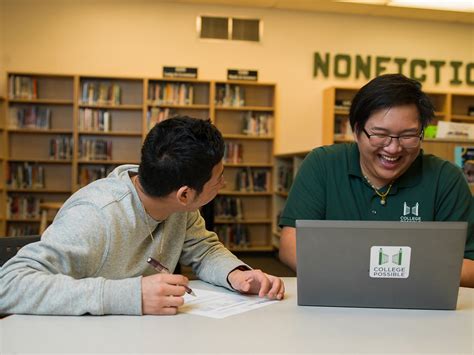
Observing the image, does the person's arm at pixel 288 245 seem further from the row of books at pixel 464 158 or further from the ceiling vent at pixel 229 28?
the ceiling vent at pixel 229 28

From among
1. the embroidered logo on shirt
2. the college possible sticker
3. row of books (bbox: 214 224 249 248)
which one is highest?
the embroidered logo on shirt

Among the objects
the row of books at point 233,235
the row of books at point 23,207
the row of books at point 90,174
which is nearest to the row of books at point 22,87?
the row of books at point 90,174

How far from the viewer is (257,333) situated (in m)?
0.99

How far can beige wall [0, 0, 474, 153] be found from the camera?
5.95 m

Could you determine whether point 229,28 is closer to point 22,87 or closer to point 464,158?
point 22,87

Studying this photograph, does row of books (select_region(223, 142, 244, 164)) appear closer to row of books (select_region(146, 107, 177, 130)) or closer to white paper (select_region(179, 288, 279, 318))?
row of books (select_region(146, 107, 177, 130))

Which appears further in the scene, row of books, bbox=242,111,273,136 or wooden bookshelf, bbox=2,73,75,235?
row of books, bbox=242,111,273,136

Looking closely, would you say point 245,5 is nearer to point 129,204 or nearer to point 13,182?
point 13,182

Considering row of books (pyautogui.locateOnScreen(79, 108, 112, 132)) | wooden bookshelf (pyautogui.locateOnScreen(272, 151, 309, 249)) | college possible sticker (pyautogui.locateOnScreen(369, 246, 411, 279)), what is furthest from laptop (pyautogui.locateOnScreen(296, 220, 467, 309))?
row of books (pyautogui.locateOnScreen(79, 108, 112, 132))

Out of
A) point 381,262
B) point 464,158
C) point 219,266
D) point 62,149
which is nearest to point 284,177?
point 62,149

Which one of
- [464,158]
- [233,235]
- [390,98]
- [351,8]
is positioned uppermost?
[351,8]

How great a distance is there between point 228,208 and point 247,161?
2.11 feet

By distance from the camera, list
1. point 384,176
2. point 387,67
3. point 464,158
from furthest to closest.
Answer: point 387,67 → point 464,158 → point 384,176

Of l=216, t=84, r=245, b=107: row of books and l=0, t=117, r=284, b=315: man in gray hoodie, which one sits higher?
l=216, t=84, r=245, b=107: row of books
